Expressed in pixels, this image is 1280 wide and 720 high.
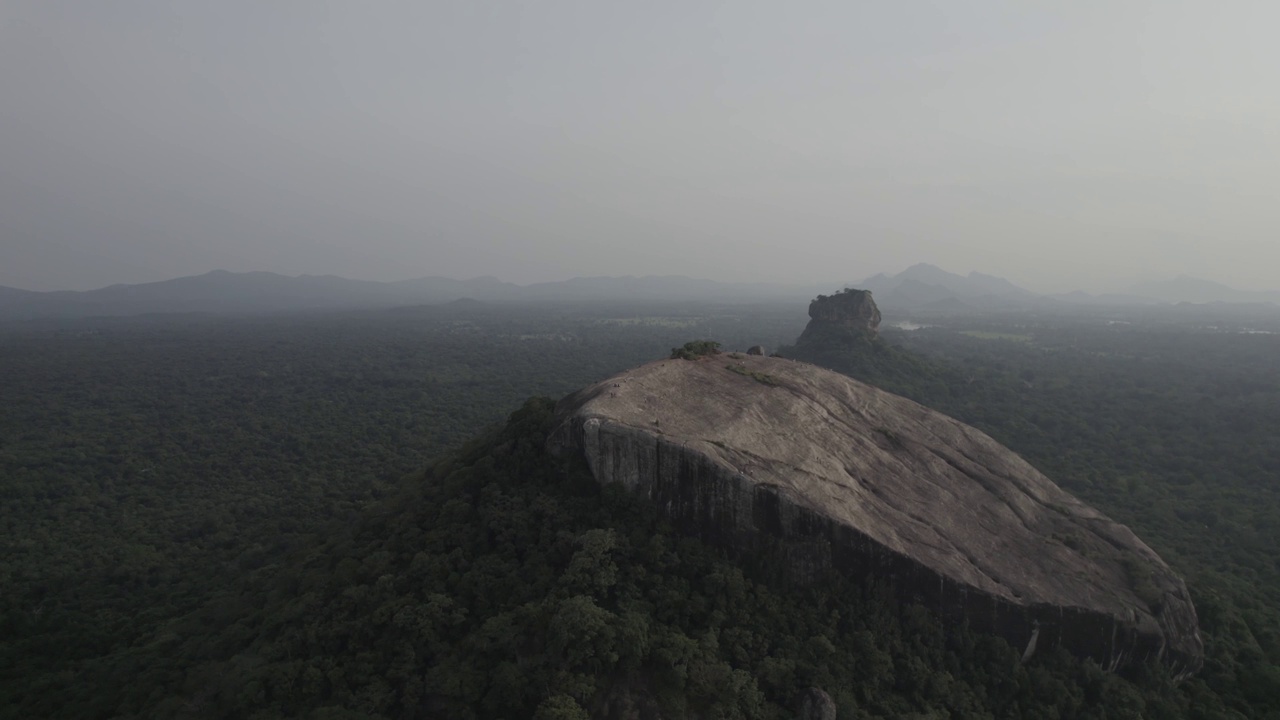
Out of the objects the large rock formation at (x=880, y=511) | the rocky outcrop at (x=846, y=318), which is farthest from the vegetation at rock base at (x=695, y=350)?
the rocky outcrop at (x=846, y=318)

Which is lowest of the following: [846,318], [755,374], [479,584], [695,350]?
[479,584]

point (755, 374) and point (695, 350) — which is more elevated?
point (695, 350)

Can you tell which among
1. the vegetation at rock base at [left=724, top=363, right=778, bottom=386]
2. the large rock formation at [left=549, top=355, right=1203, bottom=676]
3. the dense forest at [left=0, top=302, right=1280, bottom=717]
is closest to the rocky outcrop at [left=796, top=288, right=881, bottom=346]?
the dense forest at [left=0, top=302, right=1280, bottom=717]

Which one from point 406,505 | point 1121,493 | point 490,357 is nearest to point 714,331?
point 490,357

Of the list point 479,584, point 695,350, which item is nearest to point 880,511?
point 695,350

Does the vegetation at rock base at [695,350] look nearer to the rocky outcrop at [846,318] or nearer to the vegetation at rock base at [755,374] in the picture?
the vegetation at rock base at [755,374]

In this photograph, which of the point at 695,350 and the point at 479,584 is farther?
the point at 695,350

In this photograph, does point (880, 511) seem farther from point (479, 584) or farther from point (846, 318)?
point (846, 318)

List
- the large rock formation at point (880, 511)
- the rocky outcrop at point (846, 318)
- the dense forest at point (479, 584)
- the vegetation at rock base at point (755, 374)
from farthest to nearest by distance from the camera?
1. the rocky outcrop at point (846, 318)
2. the vegetation at rock base at point (755, 374)
3. the large rock formation at point (880, 511)
4. the dense forest at point (479, 584)
